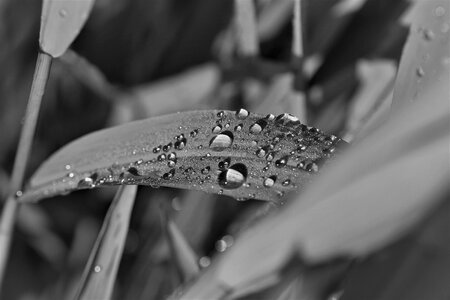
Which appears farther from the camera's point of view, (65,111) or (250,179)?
(65,111)

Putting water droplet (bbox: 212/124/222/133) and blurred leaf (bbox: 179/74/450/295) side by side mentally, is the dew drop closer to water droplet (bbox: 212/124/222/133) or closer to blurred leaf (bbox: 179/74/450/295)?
water droplet (bbox: 212/124/222/133)

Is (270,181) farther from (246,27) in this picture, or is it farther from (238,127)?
(246,27)

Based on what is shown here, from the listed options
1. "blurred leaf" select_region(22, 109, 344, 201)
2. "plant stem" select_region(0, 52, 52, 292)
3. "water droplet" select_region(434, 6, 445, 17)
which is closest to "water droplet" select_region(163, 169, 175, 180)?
"blurred leaf" select_region(22, 109, 344, 201)

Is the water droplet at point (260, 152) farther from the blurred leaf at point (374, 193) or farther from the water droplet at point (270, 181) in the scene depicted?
the blurred leaf at point (374, 193)

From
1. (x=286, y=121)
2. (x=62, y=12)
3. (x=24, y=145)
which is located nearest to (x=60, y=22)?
(x=62, y=12)

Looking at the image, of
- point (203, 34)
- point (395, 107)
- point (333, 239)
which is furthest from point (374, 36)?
point (333, 239)

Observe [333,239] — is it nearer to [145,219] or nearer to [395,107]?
[395,107]
